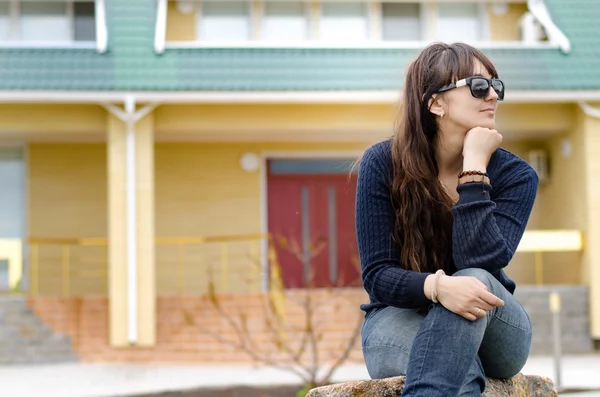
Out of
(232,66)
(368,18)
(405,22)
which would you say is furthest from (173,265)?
(405,22)

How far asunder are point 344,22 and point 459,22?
1840mm

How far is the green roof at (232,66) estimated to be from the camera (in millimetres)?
12383

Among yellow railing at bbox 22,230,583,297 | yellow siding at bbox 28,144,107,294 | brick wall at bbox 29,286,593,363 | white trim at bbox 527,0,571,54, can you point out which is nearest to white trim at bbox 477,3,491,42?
white trim at bbox 527,0,571,54

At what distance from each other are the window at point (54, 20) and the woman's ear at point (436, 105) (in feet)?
37.9

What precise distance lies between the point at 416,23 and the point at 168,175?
4.54 metres

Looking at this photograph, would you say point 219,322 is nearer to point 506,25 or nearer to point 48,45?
point 48,45

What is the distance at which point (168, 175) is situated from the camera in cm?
1474

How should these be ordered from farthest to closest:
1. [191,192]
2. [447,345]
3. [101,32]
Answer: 1. [191,192]
2. [101,32]
3. [447,345]

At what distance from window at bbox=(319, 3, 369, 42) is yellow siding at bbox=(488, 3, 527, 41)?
2.07 metres

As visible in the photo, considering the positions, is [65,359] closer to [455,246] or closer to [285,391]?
[285,391]

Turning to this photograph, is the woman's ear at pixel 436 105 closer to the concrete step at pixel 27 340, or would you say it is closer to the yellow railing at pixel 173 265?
the concrete step at pixel 27 340

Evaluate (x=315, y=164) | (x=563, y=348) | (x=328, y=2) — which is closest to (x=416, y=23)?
(x=328, y=2)

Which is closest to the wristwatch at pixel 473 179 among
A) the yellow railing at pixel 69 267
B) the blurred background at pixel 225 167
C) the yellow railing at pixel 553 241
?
the blurred background at pixel 225 167

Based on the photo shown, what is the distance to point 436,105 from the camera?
311 cm
